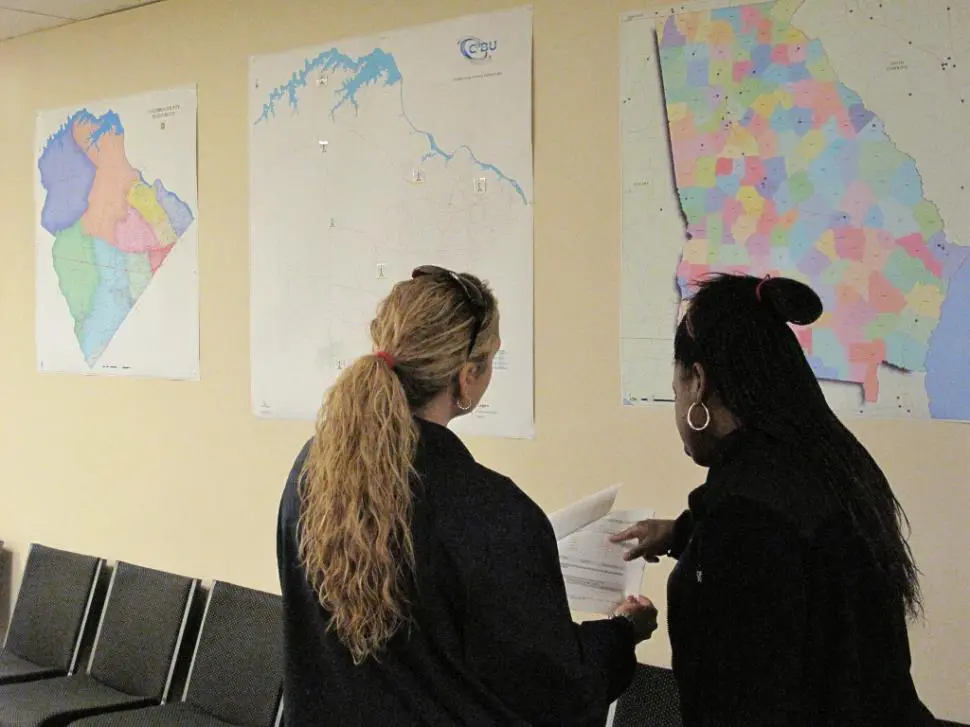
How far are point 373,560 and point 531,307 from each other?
153 cm

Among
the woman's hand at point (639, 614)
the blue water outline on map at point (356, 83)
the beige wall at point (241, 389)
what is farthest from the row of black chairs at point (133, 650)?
the woman's hand at point (639, 614)

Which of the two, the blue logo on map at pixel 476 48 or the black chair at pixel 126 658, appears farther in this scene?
the black chair at pixel 126 658

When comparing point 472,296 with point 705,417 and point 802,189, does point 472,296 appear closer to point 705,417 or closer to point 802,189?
point 705,417

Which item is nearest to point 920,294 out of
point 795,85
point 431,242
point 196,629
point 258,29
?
point 795,85

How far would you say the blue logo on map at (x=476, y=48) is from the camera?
3.12 metres

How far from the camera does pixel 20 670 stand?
4020mm

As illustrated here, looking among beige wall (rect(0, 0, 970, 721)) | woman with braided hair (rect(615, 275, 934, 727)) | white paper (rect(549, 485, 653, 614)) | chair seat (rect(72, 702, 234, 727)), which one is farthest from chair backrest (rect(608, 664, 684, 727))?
chair seat (rect(72, 702, 234, 727))

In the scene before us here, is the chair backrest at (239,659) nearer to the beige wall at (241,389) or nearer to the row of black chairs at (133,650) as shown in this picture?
the row of black chairs at (133,650)

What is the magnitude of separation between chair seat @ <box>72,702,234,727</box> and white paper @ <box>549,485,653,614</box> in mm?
1834

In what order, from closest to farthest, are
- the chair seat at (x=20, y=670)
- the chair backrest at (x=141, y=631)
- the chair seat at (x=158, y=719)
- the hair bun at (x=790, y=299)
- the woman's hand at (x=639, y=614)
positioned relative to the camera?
the hair bun at (x=790, y=299), the woman's hand at (x=639, y=614), the chair seat at (x=158, y=719), the chair backrest at (x=141, y=631), the chair seat at (x=20, y=670)

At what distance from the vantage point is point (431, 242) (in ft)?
10.8

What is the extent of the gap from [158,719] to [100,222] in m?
1.93

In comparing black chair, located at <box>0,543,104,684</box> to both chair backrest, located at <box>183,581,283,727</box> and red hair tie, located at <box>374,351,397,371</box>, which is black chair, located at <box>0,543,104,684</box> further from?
red hair tie, located at <box>374,351,397,371</box>

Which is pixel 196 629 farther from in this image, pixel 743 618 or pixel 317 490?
pixel 743 618
